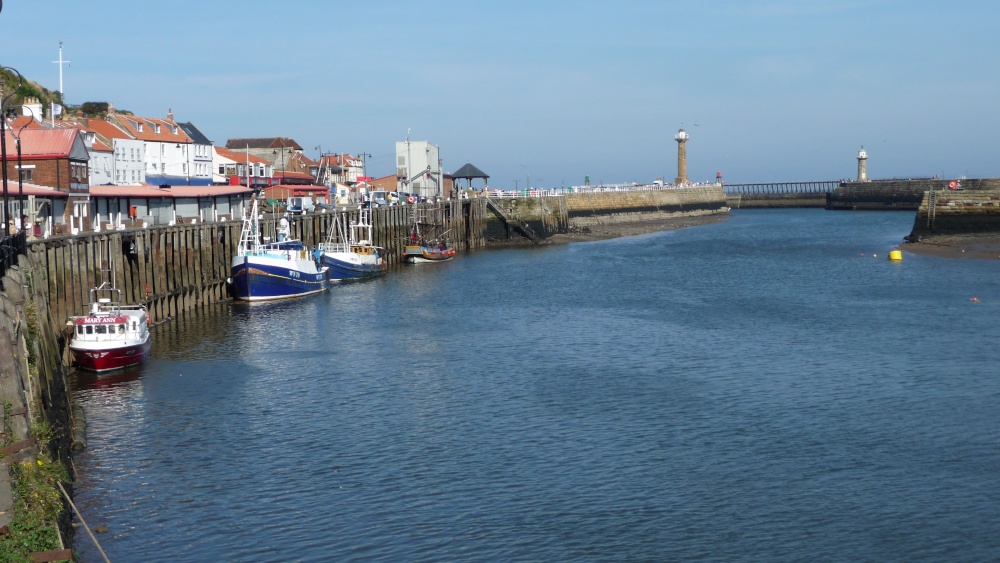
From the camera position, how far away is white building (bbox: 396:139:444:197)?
117312mm

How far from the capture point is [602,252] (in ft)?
298

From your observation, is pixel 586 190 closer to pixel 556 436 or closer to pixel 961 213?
pixel 961 213

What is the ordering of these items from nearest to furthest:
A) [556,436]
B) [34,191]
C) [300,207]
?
[556,436], [34,191], [300,207]

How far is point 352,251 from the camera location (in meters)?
68.3

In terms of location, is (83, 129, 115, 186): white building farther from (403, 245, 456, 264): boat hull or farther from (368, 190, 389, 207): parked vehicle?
(368, 190, 389, 207): parked vehicle

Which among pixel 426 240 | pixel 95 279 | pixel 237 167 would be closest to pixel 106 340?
pixel 95 279

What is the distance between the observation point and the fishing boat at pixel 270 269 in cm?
5328

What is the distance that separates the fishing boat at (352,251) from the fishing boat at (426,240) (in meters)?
4.05

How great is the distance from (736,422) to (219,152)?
9052cm

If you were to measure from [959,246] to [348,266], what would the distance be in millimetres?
45824

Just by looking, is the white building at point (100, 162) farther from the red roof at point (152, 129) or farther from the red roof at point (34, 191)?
the red roof at point (34, 191)

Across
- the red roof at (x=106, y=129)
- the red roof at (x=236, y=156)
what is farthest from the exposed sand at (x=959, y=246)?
the red roof at (x=236, y=156)

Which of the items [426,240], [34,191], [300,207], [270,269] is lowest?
[270,269]

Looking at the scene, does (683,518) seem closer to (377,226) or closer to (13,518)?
(13,518)
